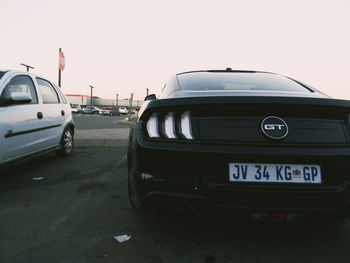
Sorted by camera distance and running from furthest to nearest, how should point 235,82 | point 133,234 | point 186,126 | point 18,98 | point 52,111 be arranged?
point 52,111 → point 18,98 → point 235,82 → point 133,234 → point 186,126

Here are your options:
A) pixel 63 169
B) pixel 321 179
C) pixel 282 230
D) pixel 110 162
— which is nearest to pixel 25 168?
pixel 63 169

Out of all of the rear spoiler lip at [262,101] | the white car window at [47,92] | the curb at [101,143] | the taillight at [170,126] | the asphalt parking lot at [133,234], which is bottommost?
the asphalt parking lot at [133,234]

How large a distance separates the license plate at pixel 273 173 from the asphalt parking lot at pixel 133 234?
25 centimetres

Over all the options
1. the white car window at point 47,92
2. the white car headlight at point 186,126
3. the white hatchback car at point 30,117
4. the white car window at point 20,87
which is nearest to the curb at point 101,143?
the white hatchback car at point 30,117

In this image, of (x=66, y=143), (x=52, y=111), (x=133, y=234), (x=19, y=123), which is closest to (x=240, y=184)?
(x=133, y=234)

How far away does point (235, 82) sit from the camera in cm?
241

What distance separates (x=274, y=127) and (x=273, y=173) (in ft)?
0.92

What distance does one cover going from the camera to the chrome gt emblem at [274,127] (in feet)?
5.32

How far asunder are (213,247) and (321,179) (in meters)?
0.83

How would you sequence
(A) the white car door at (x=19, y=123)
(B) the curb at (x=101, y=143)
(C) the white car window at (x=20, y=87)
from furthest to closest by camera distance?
(B) the curb at (x=101, y=143), (C) the white car window at (x=20, y=87), (A) the white car door at (x=19, y=123)

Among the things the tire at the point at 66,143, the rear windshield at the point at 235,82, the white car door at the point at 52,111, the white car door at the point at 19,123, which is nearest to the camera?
the rear windshield at the point at 235,82

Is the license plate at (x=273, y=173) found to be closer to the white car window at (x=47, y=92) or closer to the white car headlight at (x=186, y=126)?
the white car headlight at (x=186, y=126)

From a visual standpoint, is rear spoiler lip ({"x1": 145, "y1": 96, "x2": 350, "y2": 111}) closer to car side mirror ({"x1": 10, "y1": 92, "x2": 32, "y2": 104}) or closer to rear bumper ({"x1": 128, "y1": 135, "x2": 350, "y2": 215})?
rear bumper ({"x1": 128, "y1": 135, "x2": 350, "y2": 215})

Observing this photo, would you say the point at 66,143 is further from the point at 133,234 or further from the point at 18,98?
the point at 133,234
